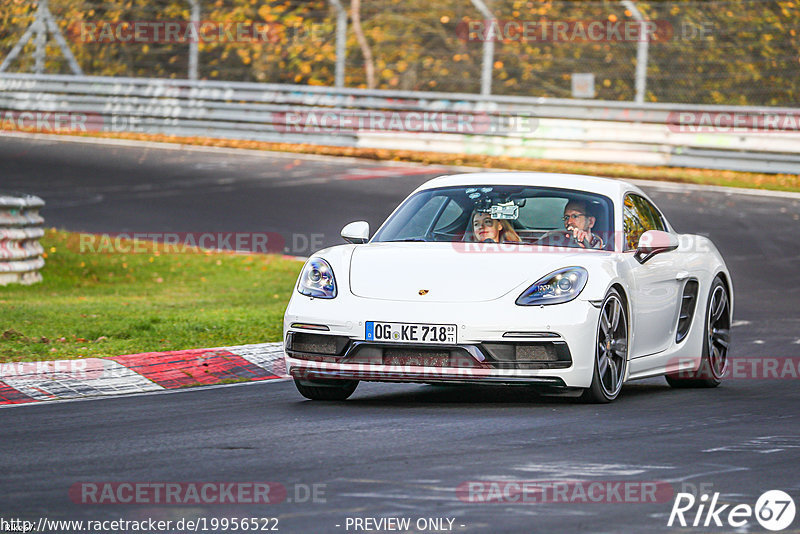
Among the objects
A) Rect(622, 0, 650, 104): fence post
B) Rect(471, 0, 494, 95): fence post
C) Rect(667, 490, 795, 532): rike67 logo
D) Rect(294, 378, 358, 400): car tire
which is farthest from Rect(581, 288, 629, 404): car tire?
Rect(471, 0, 494, 95): fence post

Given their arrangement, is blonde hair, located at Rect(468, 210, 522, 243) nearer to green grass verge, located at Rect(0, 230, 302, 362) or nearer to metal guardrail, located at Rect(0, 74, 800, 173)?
green grass verge, located at Rect(0, 230, 302, 362)

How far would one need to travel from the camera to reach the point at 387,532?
5180mm

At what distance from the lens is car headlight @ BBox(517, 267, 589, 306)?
26.7 feet

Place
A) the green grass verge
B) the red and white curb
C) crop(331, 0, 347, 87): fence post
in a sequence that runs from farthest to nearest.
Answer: crop(331, 0, 347, 87): fence post < the green grass verge < the red and white curb

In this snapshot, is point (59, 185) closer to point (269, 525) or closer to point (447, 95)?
point (447, 95)

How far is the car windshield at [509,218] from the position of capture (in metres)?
9.08

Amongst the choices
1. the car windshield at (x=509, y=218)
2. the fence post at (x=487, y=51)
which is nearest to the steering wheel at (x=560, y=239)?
the car windshield at (x=509, y=218)

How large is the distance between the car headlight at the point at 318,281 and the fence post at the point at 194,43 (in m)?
20.3

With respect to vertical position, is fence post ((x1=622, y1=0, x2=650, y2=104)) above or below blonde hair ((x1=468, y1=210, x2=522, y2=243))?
above

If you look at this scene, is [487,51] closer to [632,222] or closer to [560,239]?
[632,222]

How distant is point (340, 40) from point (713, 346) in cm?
1852

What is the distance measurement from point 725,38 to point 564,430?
19.1 m

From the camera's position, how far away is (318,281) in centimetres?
855

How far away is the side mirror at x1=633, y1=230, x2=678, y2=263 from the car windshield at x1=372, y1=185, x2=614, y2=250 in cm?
19
